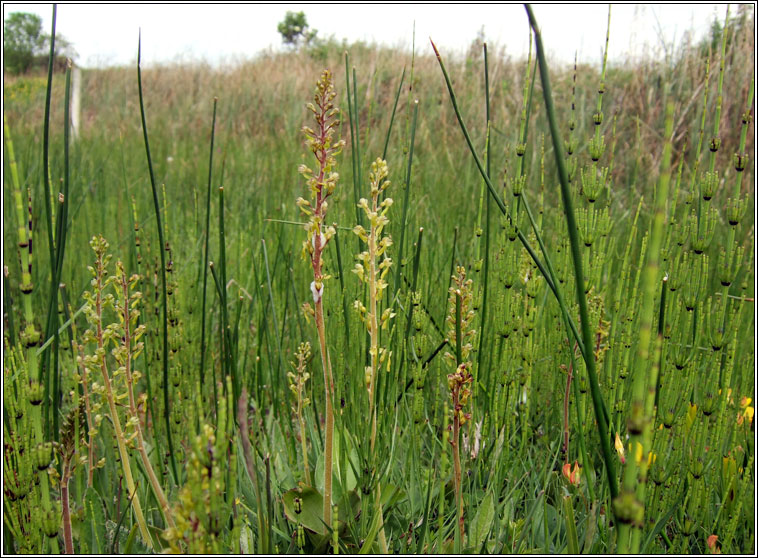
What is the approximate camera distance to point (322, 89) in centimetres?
79

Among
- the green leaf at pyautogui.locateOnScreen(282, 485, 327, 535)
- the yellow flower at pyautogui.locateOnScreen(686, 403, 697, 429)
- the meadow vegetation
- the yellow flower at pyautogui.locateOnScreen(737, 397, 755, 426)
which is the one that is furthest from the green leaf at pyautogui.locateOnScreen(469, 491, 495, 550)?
the yellow flower at pyautogui.locateOnScreen(737, 397, 755, 426)

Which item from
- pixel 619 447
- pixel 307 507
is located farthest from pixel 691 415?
pixel 307 507

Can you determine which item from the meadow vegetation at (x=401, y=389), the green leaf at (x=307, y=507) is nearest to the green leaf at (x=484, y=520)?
the meadow vegetation at (x=401, y=389)

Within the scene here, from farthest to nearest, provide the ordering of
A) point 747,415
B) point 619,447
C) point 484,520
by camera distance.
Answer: point 747,415 < point 619,447 < point 484,520

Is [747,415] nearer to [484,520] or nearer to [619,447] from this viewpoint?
[619,447]

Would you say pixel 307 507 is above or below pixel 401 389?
below

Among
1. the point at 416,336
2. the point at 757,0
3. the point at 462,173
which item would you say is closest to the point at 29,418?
the point at 416,336

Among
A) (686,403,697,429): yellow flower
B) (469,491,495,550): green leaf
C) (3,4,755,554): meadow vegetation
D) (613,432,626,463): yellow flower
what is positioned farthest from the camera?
(686,403,697,429): yellow flower

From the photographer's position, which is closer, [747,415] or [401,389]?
[401,389]

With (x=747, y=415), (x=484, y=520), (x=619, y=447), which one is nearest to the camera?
(x=484, y=520)

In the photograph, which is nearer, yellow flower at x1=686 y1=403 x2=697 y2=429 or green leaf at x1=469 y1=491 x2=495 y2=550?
green leaf at x1=469 y1=491 x2=495 y2=550

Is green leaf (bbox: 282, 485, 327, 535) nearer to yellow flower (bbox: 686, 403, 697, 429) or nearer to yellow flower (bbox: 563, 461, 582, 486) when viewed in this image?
yellow flower (bbox: 563, 461, 582, 486)

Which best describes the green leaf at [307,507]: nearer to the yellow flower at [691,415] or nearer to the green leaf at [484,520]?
the green leaf at [484,520]

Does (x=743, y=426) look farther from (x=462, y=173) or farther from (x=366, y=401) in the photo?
(x=462, y=173)
